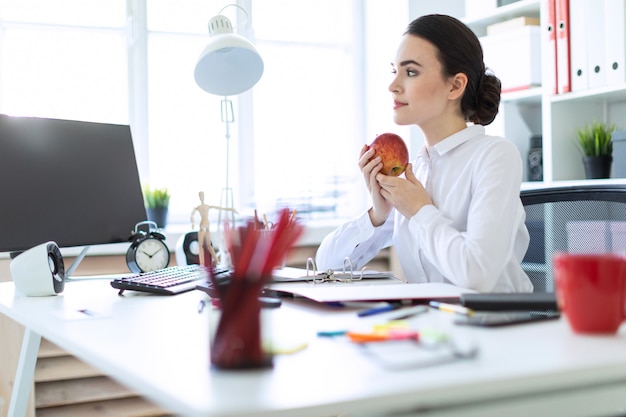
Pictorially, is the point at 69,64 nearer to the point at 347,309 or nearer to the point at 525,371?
the point at 347,309

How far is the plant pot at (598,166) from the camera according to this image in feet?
8.41

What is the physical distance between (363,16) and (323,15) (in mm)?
210

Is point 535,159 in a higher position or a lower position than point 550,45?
lower

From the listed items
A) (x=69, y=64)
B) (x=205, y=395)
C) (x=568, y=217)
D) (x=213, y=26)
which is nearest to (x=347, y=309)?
(x=205, y=395)

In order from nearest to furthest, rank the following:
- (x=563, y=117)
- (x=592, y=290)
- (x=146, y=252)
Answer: (x=592, y=290)
(x=146, y=252)
(x=563, y=117)

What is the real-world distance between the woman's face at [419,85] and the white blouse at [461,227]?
0.28 ft

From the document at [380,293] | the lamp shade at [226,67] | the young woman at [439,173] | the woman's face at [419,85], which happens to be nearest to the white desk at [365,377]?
the document at [380,293]

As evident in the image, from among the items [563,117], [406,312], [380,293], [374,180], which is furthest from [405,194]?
[563,117]

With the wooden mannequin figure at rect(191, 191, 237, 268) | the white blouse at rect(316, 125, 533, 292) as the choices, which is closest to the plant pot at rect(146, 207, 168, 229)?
the white blouse at rect(316, 125, 533, 292)

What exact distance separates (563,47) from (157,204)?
164 cm

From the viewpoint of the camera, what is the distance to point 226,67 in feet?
7.09

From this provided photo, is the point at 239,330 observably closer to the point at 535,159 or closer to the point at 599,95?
the point at 599,95

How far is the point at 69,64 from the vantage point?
3.24 m

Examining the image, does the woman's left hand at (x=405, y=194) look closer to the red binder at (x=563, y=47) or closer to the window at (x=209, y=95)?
the red binder at (x=563, y=47)
